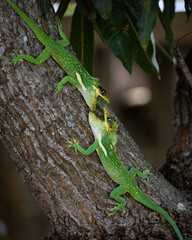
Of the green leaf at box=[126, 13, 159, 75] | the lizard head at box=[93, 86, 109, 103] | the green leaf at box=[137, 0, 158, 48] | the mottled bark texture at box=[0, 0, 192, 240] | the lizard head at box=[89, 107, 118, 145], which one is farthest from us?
the green leaf at box=[126, 13, 159, 75]

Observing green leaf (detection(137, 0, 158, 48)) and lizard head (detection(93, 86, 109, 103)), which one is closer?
green leaf (detection(137, 0, 158, 48))

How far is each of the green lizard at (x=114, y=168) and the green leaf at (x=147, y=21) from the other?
21.5 inches

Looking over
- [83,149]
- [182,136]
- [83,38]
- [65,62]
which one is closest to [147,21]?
[65,62]

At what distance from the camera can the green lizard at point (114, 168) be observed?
74.7 inches

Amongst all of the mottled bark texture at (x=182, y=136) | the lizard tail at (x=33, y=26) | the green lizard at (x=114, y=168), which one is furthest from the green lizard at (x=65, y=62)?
the mottled bark texture at (x=182, y=136)

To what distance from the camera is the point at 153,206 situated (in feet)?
6.44

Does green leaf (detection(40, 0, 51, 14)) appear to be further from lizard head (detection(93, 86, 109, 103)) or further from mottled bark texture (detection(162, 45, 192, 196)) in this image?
mottled bark texture (detection(162, 45, 192, 196))

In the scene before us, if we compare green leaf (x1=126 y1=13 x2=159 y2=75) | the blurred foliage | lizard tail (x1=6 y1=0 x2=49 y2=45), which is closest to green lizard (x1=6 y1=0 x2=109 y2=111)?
lizard tail (x1=6 y1=0 x2=49 y2=45)

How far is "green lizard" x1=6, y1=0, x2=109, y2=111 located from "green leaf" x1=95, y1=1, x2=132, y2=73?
22cm

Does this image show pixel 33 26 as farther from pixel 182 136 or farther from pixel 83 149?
pixel 182 136

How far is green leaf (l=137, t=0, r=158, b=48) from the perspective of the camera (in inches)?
58.4

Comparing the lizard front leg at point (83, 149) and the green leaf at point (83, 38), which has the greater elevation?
the green leaf at point (83, 38)

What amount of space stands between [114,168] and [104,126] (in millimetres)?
233

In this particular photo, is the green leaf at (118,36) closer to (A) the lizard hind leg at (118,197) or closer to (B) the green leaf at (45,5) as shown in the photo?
(B) the green leaf at (45,5)
